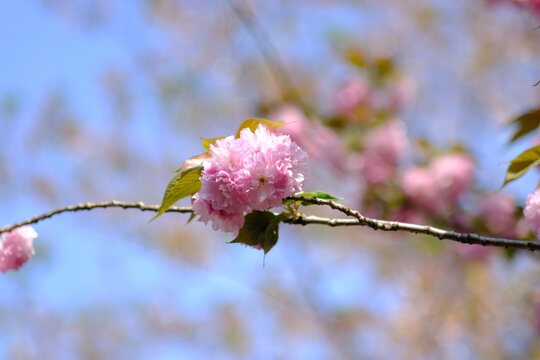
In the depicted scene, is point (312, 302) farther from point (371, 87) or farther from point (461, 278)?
point (371, 87)

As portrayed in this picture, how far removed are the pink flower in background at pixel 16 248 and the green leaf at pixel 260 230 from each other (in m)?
0.38

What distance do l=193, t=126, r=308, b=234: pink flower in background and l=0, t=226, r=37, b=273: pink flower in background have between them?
1.22 feet

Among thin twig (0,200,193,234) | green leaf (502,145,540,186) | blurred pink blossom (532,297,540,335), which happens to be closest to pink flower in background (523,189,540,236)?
green leaf (502,145,540,186)

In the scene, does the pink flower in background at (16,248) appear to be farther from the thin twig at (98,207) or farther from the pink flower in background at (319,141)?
the pink flower in background at (319,141)

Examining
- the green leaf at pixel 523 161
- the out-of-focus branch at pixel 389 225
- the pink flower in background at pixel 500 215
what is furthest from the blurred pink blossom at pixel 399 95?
the out-of-focus branch at pixel 389 225

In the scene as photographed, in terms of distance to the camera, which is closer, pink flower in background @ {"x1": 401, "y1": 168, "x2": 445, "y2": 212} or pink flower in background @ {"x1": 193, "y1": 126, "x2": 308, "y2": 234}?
pink flower in background @ {"x1": 193, "y1": 126, "x2": 308, "y2": 234}

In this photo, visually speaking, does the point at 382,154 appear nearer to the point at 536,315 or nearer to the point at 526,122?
the point at 536,315

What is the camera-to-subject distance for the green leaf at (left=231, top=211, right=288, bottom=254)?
2.24ft

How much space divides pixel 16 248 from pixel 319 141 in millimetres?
1560

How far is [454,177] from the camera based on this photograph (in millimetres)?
1961

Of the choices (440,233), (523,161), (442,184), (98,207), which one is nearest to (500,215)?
(442,184)

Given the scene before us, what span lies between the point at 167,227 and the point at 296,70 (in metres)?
2.51

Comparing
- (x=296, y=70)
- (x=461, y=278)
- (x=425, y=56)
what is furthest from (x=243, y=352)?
(x=425, y=56)

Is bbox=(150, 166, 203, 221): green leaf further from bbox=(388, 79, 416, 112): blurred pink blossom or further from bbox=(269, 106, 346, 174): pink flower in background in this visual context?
bbox=(388, 79, 416, 112): blurred pink blossom
